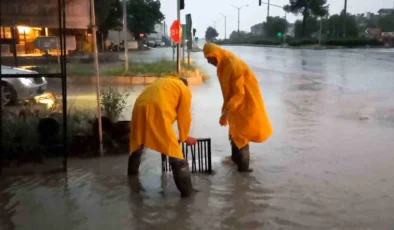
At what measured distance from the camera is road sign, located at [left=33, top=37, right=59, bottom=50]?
6.49m

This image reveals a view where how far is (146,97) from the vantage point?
16.4 ft

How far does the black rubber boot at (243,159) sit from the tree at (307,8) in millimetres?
66859

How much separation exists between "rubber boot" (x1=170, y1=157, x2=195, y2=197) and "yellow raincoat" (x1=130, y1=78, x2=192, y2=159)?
0.09m

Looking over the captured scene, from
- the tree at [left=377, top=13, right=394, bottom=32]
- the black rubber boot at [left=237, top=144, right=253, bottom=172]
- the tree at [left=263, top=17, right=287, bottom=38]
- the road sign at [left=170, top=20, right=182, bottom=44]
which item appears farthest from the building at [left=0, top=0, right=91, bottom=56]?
the tree at [left=377, top=13, right=394, bottom=32]

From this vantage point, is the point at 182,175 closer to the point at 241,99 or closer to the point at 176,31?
the point at 241,99

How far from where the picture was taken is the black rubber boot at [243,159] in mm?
6059

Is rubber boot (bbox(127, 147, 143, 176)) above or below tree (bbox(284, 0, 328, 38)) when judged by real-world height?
below

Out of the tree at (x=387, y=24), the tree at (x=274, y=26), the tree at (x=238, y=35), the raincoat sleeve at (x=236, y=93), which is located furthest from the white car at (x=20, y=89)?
the tree at (x=238, y=35)

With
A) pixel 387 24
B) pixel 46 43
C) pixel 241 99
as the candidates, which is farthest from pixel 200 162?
pixel 387 24

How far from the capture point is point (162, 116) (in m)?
4.87

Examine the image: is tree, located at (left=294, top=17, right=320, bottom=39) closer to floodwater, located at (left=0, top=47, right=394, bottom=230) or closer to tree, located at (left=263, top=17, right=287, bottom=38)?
tree, located at (left=263, top=17, right=287, bottom=38)

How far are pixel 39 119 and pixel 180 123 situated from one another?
98.4 inches

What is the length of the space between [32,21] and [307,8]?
6860 centimetres

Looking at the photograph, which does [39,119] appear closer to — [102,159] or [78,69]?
[102,159]
